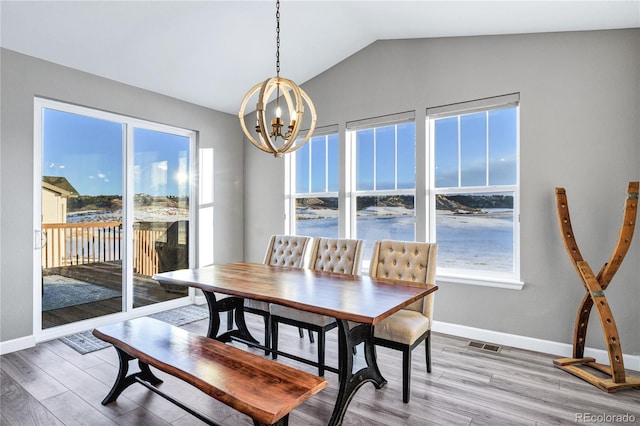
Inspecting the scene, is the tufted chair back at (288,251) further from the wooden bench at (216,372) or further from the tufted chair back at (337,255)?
the wooden bench at (216,372)

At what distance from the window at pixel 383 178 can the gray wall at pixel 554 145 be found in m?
0.25

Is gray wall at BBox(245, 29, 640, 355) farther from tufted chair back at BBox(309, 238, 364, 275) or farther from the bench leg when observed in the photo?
the bench leg

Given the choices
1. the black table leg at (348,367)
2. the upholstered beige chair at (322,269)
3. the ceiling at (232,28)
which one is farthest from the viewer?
the ceiling at (232,28)

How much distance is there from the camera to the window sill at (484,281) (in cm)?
329

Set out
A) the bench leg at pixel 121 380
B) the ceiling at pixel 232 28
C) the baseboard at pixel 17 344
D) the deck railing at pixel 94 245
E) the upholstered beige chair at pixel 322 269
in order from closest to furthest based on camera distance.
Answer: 1. the bench leg at pixel 121 380
2. the upholstered beige chair at pixel 322 269
3. the ceiling at pixel 232 28
4. the baseboard at pixel 17 344
5. the deck railing at pixel 94 245

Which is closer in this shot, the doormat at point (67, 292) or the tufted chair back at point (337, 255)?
the tufted chair back at point (337, 255)

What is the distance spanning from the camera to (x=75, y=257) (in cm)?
374

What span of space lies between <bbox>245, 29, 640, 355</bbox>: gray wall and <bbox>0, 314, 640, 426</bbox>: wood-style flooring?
50cm

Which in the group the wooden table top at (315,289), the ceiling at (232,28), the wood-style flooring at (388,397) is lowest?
the wood-style flooring at (388,397)

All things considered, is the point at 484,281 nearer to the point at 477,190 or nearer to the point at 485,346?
the point at 485,346

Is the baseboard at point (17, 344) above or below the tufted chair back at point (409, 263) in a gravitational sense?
below

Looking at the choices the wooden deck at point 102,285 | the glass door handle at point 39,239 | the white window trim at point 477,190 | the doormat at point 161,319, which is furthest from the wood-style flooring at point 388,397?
the glass door handle at point 39,239

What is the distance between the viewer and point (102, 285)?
3975 mm

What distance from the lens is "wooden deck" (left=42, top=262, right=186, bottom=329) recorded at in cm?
359
